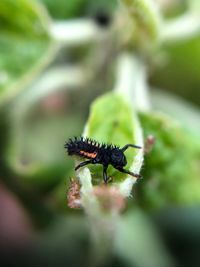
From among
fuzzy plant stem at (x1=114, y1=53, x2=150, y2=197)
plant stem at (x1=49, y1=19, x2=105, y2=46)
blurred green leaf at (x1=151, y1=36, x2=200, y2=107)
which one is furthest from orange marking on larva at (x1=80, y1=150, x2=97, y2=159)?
blurred green leaf at (x1=151, y1=36, x2=200, y2=107)

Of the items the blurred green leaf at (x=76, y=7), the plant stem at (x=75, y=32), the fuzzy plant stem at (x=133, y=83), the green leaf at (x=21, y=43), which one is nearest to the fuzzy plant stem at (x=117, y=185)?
the fuzzy plant stem at (x=133, y=83)

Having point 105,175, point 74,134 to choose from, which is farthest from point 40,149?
point 105,175

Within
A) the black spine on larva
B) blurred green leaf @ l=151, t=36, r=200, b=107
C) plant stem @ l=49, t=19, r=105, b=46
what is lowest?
the black spine on larva

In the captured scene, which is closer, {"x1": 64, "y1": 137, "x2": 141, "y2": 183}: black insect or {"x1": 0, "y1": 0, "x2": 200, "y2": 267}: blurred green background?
{"x1": 64, "y1": 137, "x2": 141, "y2": 183}: black insect

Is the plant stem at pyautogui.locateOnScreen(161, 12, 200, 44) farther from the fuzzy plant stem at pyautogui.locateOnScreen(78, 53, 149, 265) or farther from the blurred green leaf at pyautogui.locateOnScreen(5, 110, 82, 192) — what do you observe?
the blurred green leaf at pyautogui.locateOnScreen(5, 110, 82, 192)

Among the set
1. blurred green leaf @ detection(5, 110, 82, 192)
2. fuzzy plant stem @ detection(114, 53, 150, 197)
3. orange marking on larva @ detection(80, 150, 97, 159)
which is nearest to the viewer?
orange marking on larva @ detection(80, 150, 97, 159)

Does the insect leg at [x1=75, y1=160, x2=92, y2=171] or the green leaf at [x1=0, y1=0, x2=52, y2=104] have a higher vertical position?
the green leaf at [x1=0, y1=0, x2=52, y2=104]

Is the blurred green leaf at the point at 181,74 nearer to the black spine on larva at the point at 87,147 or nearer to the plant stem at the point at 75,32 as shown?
the plant stem at the point at 75,32

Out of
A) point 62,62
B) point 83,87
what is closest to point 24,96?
point 83,87

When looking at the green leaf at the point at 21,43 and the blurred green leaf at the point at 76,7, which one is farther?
the blurred green leaf at the point at 76,7
